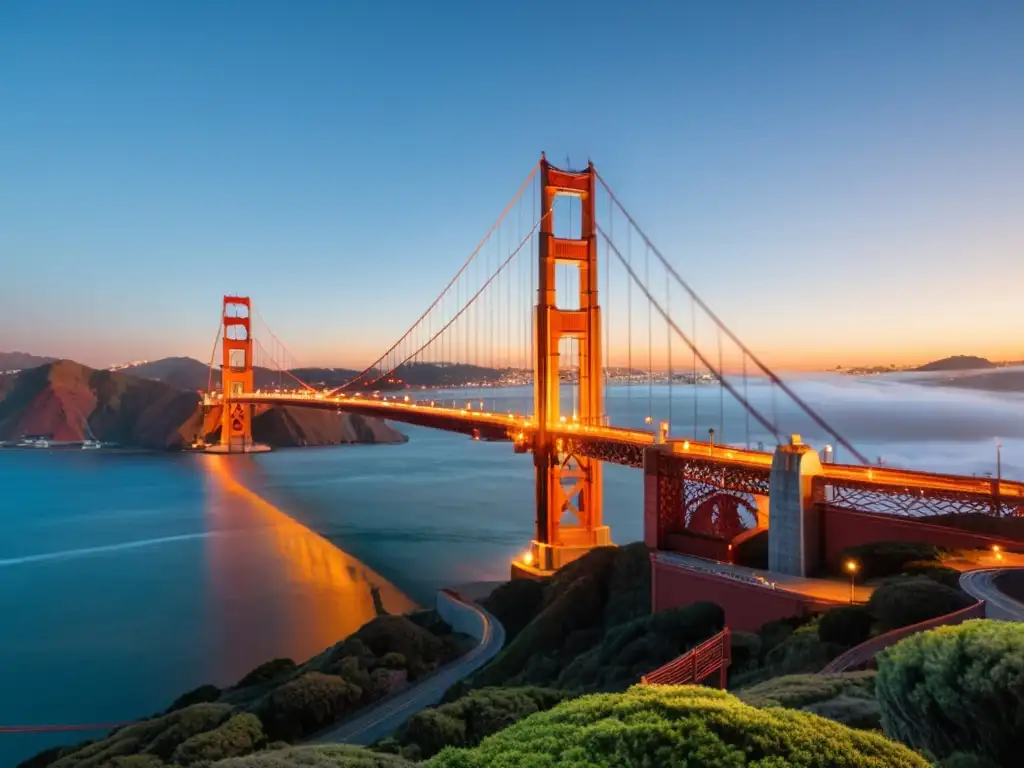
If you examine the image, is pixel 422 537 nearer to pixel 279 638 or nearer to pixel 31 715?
pixel 279 638

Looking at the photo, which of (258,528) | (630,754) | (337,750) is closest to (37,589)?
(258,528)

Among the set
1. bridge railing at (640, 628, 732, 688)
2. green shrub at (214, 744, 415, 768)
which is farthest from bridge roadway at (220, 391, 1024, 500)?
green shrub at (214, 744, 415, 768)

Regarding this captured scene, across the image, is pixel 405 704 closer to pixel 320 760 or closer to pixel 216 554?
pixel 320 760

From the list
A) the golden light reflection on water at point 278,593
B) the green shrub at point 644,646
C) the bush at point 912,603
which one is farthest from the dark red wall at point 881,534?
the golden light reflection on water at point 278,593

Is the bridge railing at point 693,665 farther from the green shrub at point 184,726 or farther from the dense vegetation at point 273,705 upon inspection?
the green shrub at point 184,726

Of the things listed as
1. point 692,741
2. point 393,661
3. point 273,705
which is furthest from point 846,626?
point 393,661

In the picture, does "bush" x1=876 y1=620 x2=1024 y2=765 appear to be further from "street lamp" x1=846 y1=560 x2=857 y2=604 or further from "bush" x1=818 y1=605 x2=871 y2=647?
"street lamp" x1=846 y1=560 x2=857 y2=604
